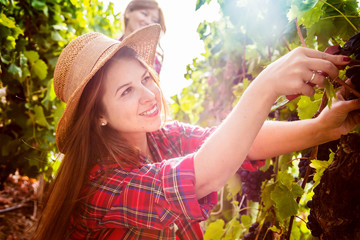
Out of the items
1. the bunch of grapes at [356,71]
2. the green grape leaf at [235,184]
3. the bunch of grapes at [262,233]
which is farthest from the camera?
the green grape leaf at [235,184]

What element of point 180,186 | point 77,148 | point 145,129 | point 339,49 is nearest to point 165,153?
point 145,129

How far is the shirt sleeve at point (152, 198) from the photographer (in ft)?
2.99

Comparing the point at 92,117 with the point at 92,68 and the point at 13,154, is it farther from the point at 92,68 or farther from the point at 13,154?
the point at 13,154

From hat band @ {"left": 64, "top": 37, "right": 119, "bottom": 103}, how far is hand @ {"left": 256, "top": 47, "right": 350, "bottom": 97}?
0.78 m

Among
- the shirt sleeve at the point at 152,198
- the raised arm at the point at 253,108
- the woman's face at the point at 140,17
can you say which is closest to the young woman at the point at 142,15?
the woman's face at the point at 140,17

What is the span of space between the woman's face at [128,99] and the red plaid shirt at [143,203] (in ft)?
0.58

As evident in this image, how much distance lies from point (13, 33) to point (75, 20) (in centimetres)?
123

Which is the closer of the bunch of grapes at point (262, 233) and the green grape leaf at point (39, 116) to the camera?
the bunch of grapes at point (262, 233)

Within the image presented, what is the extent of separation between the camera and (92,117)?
53.2 inches

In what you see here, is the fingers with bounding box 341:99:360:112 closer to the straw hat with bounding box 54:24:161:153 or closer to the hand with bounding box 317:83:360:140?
the hand with bounding box 317:83:360:140

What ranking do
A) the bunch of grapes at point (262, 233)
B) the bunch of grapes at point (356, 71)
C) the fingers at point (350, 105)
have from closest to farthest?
1. the bunch of grapes at point (356, 71)
2. the fingers at point (350, 105)
3. the bunch of grapes at point (262, 233)

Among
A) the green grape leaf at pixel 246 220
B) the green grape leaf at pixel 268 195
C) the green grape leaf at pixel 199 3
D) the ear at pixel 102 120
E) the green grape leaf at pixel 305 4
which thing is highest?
the green grape leaf at pixel 199 3

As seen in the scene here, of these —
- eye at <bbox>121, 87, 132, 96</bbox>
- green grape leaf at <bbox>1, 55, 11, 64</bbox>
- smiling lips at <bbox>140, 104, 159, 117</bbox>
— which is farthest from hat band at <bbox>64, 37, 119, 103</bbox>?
green grape leaf at <bbox>1, 55, 11, 64</bbox>

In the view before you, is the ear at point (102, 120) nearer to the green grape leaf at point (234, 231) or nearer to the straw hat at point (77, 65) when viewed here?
the straw hat at point (77, 65)
